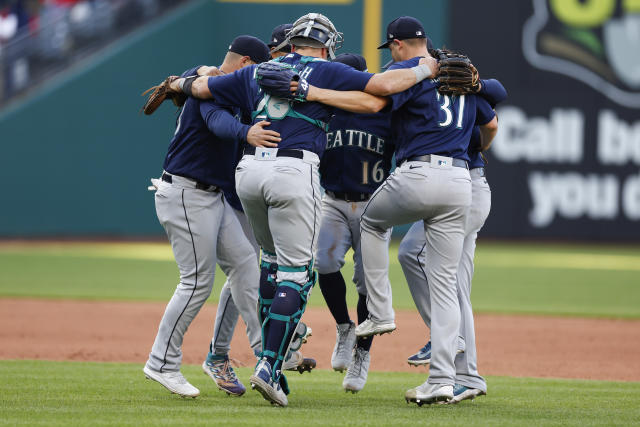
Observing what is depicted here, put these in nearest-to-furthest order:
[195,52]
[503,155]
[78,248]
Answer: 1. [78,248]
2. [503,155]
3. [195,52]

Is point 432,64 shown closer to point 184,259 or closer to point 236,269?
point 236,269

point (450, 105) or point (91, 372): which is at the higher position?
point (450, 105)

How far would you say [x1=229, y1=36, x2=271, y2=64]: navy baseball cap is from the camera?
5.52 meters

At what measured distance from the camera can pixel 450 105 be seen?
16.9ft

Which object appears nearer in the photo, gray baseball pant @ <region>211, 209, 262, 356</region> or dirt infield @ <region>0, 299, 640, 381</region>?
gray baseball pant @ <region>211, 209, 262, 356</region>

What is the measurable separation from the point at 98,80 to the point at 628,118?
10.3 m

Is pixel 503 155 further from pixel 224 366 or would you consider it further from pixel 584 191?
pixel 224 366

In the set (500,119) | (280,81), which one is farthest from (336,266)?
(500,119)

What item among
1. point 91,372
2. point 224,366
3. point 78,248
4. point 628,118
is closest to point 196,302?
point 224,366

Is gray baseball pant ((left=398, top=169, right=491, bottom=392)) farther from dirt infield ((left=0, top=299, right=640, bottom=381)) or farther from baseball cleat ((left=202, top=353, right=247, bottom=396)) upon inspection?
dirt infield ((left=0, top=299, right=640, bottom=381))

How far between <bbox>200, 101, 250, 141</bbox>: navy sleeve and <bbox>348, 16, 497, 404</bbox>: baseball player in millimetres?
839

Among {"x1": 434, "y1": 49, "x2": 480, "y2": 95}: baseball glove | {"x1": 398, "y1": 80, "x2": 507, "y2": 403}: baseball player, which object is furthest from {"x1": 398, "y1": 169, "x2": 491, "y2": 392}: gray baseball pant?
{"x1": 434, "y1": 49, "x2": 480, "y2": 95}: baseball glove

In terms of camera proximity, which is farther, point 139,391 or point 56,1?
point 56,1

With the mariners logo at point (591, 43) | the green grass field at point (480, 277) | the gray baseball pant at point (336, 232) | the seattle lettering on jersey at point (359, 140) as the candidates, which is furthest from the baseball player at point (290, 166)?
the mariners logo at point (591, 43)
